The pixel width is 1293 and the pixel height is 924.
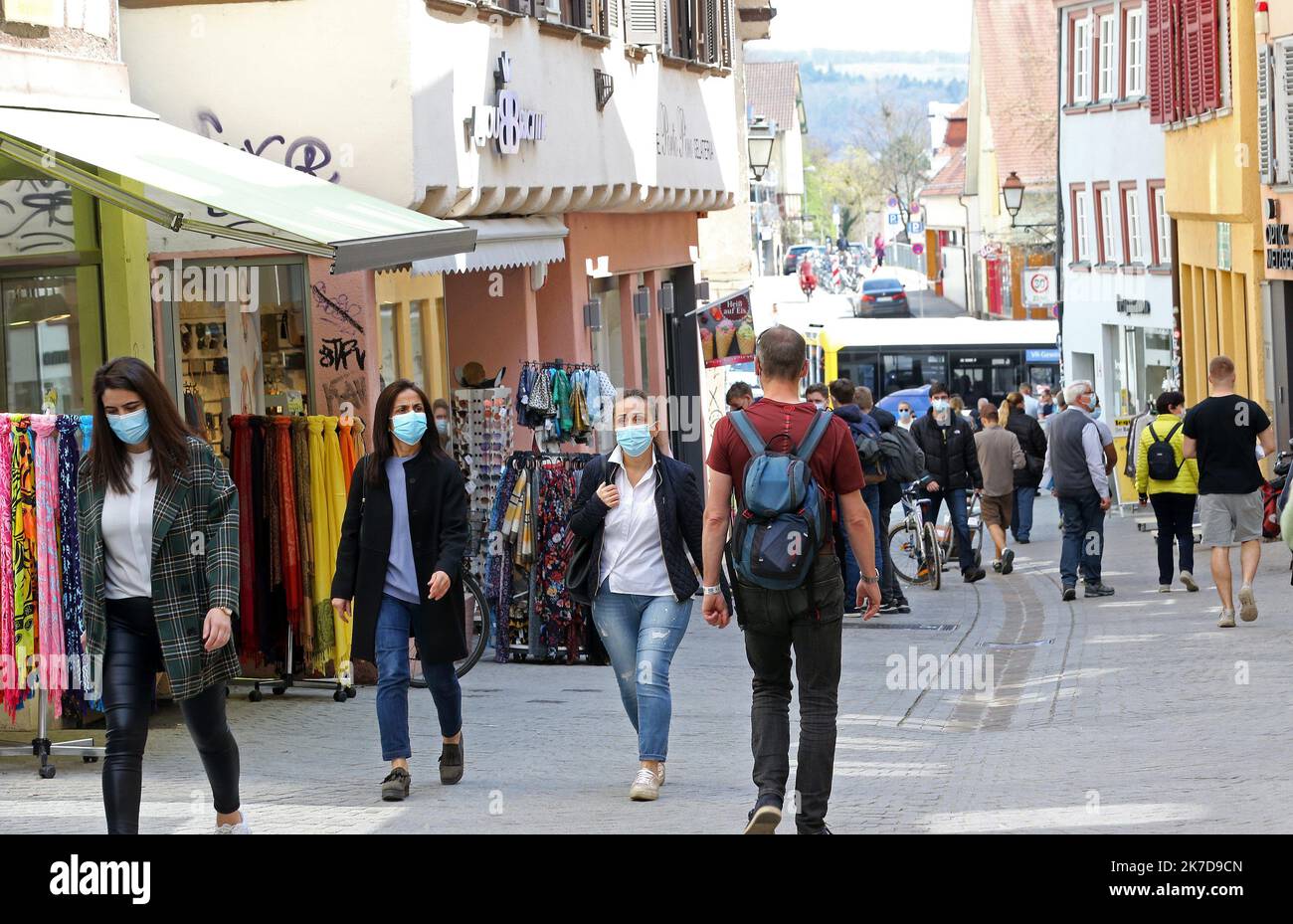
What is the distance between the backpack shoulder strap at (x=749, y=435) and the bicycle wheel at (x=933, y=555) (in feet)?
43.5

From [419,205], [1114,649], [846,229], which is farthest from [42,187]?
[846,229]

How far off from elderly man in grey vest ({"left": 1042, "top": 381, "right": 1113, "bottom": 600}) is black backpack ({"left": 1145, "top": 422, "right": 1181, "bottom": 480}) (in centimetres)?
59

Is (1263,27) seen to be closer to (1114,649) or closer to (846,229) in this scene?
(1114,649)

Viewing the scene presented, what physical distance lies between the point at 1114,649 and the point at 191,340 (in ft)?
21.5

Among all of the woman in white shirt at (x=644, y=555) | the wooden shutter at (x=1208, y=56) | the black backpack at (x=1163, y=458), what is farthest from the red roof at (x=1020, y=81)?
the woman in white shirt at (x=644, y=555)

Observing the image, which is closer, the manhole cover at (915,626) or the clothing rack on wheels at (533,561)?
the clothing rack on wheels at (533,561)

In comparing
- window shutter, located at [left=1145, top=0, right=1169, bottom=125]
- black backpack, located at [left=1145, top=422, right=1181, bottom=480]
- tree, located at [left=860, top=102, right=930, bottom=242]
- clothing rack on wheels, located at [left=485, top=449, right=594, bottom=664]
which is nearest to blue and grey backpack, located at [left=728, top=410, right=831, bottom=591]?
clothing rack on wheels, located at [left=485, top=449, right=594, bottom=664]

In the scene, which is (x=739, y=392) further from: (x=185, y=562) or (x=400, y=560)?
(x=185, y=562)

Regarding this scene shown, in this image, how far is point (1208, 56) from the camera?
1112 inches

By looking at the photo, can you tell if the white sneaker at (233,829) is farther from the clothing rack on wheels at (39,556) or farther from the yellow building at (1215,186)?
the yellow building at (1215,186)

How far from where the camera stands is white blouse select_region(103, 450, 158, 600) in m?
7.14

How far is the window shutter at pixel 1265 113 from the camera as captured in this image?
2469 cm

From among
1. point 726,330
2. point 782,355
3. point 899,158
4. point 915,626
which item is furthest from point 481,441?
point 899,158

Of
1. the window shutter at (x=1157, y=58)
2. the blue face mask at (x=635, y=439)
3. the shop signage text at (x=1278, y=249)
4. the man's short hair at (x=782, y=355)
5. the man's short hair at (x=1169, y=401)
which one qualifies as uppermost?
the window shutter at (x=1157, y=58)
